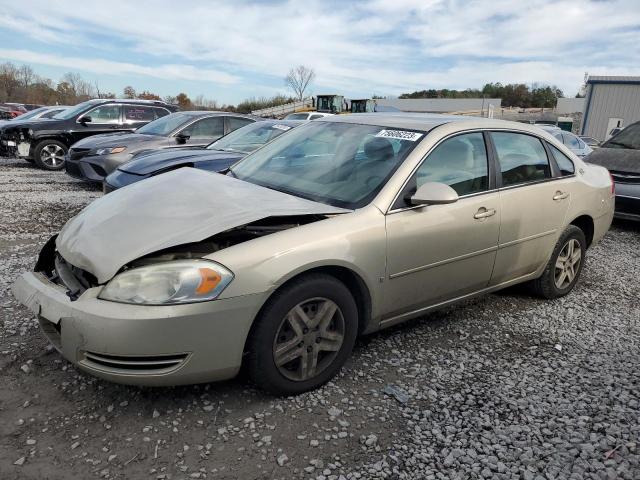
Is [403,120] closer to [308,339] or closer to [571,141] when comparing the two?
[308,339]

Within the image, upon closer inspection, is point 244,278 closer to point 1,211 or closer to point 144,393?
point 144,393

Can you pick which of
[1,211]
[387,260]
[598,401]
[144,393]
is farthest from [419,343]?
[1,211]

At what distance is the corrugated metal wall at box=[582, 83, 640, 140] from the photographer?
98.3 ft

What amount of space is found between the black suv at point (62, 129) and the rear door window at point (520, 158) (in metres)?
9.33

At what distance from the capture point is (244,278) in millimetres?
2404

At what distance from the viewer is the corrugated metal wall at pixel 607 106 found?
98.3 feet

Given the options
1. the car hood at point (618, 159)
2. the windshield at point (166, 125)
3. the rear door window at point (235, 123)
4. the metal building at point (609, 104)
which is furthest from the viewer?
the metal building at point (609, 104)

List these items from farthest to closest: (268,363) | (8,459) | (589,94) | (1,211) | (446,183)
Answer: (589,94) < (1,211) < (446,183) < (268,363) < (8,459)

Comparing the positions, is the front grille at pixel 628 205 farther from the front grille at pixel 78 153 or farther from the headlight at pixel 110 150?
the front grille at pixel 78 153

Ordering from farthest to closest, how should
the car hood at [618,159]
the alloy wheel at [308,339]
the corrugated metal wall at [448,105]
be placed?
the corrugated metal wall at [448,105] → the car hood at [618,159] → the alloy wheel at [308,339]

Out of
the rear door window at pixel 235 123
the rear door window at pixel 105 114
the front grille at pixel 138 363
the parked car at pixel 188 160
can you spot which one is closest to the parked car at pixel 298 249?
the front grille at pixel 138 363

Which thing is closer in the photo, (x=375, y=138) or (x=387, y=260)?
(x=387, y=260)

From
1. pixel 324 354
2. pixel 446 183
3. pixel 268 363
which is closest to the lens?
pixel 268 363

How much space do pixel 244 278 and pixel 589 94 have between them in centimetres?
3525
